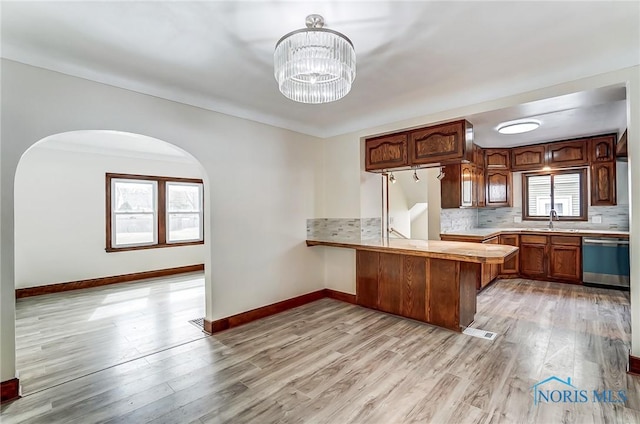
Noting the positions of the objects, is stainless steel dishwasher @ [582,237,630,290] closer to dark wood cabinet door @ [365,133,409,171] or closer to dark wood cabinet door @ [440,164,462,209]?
dark wood cabinet door @ [440,164,462,209]

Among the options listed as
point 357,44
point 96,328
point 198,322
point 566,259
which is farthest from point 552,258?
point 96,328

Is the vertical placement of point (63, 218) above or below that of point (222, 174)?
below

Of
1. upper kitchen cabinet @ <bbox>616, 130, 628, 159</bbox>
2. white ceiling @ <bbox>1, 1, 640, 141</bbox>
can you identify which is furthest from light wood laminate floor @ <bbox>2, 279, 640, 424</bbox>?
white ceiling @ <bbox>1, 1, 640, 141</bbox>

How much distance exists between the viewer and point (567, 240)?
4.89 meters

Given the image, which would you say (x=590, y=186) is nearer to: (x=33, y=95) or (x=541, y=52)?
(x=541, y=52)

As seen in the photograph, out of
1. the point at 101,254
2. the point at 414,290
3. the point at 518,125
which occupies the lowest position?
the point at 414,290

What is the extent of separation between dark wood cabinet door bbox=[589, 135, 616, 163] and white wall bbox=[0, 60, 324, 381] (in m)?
3.97

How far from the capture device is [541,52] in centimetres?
224

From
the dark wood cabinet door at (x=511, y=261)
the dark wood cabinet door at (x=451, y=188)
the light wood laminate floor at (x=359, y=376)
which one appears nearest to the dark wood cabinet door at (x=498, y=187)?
the dark wood cabinet door at (x=511, y=261)

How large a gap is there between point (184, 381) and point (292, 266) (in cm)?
196

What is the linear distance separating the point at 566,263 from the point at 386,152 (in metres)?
3.87

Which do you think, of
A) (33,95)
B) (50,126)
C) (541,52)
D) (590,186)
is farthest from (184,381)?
(590,186)

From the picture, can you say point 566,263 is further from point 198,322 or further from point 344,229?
point 198,322

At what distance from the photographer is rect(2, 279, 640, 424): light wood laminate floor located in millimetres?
1894
